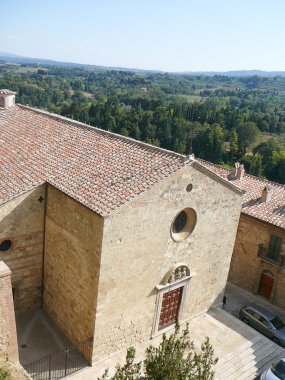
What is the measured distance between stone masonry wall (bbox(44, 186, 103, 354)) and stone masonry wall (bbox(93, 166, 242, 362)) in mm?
471

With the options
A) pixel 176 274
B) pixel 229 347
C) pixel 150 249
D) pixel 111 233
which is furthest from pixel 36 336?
pixel 229 347

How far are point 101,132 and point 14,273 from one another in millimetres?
7959

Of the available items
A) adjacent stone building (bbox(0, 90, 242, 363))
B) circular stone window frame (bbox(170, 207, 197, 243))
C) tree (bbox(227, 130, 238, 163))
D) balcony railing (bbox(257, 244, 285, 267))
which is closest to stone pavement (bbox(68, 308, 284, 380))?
adjacent stone building (bbox(0, 90, 242, 363))

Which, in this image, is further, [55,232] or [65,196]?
[55,232]

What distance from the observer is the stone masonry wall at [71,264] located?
14.1m

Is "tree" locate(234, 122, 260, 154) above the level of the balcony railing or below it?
below

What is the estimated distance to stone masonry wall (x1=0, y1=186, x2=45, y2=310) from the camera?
50.5ft

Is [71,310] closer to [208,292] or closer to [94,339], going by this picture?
[94,339]

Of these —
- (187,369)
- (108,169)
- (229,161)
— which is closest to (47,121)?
(108,169)

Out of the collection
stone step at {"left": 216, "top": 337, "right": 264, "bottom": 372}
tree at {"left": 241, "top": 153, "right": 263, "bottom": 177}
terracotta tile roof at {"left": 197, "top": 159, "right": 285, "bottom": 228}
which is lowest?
tree at {"left": 241, "top": 153, "right": 263, "bottom": 177}

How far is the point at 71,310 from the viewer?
621 inches

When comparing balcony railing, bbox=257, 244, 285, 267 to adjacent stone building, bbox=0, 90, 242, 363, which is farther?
balcony railing, bbox=257, 244, 285, 267

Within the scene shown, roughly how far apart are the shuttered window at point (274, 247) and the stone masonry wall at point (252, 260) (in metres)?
0.20

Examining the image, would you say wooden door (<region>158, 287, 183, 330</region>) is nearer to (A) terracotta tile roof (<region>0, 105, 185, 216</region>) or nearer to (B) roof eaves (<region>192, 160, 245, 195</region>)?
(B) roof eaves (<region>192, 160, 245, 195</region>)
